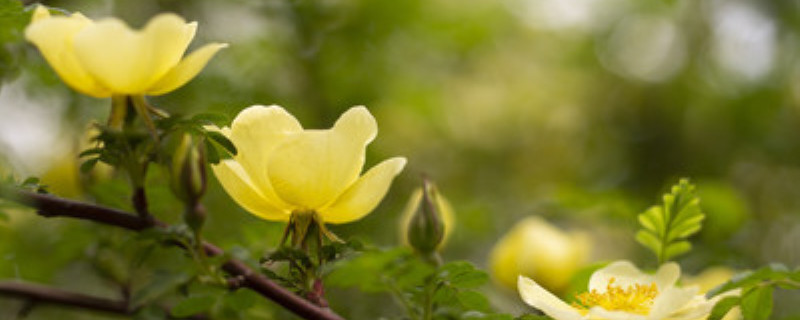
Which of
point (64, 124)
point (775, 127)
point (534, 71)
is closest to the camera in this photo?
point (64, 124)

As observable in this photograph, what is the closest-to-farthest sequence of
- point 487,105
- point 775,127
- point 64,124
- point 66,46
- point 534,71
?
point 66,46
point 64,124
point 775,127
point 487,105
point 534,71

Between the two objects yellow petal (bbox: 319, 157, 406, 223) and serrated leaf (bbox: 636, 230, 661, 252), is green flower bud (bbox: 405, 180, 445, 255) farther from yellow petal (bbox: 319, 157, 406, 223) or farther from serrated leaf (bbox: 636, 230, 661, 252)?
serrated leaf (bbox: 636, 230, 661, 252)

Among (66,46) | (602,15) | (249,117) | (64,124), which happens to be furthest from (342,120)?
(602,15)

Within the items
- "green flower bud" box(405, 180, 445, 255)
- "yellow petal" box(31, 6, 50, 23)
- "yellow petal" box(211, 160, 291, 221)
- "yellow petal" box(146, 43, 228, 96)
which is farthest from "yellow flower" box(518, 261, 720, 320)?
"yellow petal" box(31, 6, 50, 23)

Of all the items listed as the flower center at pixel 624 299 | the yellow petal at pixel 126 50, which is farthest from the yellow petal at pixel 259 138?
the flower center at pixel 624 299

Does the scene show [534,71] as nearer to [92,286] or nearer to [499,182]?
[499,182]

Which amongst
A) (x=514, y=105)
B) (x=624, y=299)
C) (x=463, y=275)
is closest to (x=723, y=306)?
(x=624, y=299)
